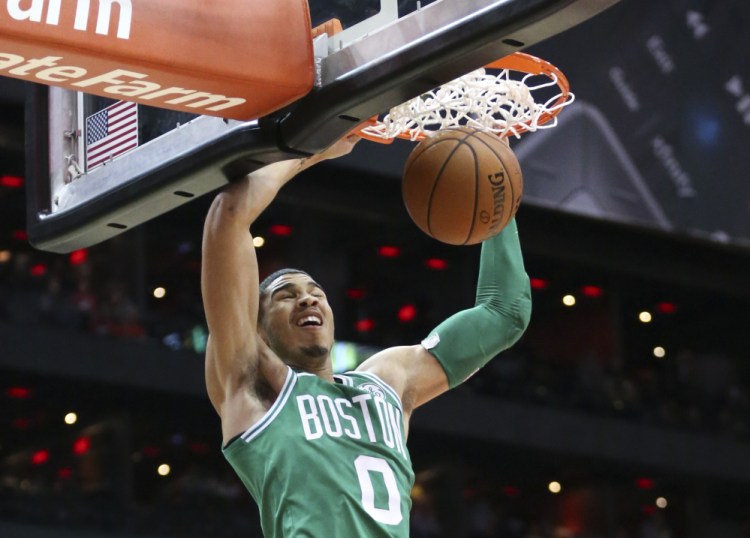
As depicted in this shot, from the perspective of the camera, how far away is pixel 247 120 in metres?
3.56

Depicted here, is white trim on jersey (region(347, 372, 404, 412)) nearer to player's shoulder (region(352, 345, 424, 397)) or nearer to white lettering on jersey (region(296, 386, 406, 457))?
player's shoulder (region(352, 345, 424, 397))

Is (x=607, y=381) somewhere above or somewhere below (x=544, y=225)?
below

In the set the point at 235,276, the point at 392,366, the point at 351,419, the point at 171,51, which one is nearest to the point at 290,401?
the point at 351,419

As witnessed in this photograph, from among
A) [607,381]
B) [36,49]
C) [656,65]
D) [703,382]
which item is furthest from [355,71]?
[703,382]

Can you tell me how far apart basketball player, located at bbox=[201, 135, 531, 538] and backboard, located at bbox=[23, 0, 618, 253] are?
7.0 inches

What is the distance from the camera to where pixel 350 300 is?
1678cm

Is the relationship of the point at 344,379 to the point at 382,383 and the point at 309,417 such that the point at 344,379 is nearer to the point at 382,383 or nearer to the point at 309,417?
the point at 382,383

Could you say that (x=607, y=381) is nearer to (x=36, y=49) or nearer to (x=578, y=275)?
(x=578, y=275)

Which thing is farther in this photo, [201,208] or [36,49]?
[201,208]

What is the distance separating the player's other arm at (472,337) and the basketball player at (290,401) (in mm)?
176

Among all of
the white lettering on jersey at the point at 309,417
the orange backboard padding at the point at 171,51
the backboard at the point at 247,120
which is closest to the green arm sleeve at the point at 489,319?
the white lettering on jersey at the point at 309,417

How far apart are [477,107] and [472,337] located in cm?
72

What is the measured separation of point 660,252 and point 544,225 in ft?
6.90

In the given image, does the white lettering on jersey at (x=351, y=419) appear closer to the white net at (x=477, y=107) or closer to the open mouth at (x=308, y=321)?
the open mouth at (x=308, y=321)
